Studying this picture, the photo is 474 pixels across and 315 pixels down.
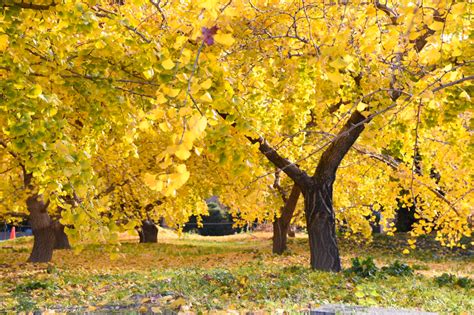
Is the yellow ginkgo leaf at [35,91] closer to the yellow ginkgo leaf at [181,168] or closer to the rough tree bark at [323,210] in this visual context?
the yellow ginkgo leaf at [181,168]

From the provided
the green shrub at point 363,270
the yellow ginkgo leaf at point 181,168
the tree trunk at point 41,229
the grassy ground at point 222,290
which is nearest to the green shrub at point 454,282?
the grassy ground at point 222,290

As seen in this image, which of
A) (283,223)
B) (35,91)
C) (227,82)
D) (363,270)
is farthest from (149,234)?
(227,82)

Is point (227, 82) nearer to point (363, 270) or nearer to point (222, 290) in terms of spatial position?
point (222, 290)

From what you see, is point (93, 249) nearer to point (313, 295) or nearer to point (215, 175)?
point (215, 175)

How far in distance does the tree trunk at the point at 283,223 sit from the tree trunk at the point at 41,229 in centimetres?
729

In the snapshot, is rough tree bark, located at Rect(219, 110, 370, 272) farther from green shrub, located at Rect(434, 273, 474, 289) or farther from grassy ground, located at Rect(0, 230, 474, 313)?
green shrub, located at Rect(434, 273, 474, 289)

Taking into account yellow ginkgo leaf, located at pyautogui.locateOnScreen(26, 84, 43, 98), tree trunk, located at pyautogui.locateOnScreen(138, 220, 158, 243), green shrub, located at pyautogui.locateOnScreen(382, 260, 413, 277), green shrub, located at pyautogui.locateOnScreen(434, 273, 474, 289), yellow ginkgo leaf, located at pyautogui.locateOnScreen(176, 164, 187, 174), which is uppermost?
yellow ginkgo leaf, located at pyautogui.locateOnScreen(26, 84, 43, 98)

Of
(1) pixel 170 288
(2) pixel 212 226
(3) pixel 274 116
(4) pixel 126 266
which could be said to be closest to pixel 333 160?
(3) pixel 274 116

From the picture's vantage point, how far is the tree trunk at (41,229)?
687 inches

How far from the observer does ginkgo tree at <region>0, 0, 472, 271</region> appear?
12.1ft

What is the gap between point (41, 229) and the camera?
688 inches

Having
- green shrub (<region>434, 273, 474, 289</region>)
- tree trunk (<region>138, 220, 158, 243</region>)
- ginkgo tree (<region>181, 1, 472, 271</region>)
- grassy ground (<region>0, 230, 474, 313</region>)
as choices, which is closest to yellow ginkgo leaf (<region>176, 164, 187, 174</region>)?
ginkgo tree (<region>181, 1, 472, 271</region>)

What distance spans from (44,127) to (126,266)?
13347 millimetres

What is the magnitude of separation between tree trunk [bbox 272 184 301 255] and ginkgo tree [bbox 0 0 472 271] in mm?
3605
